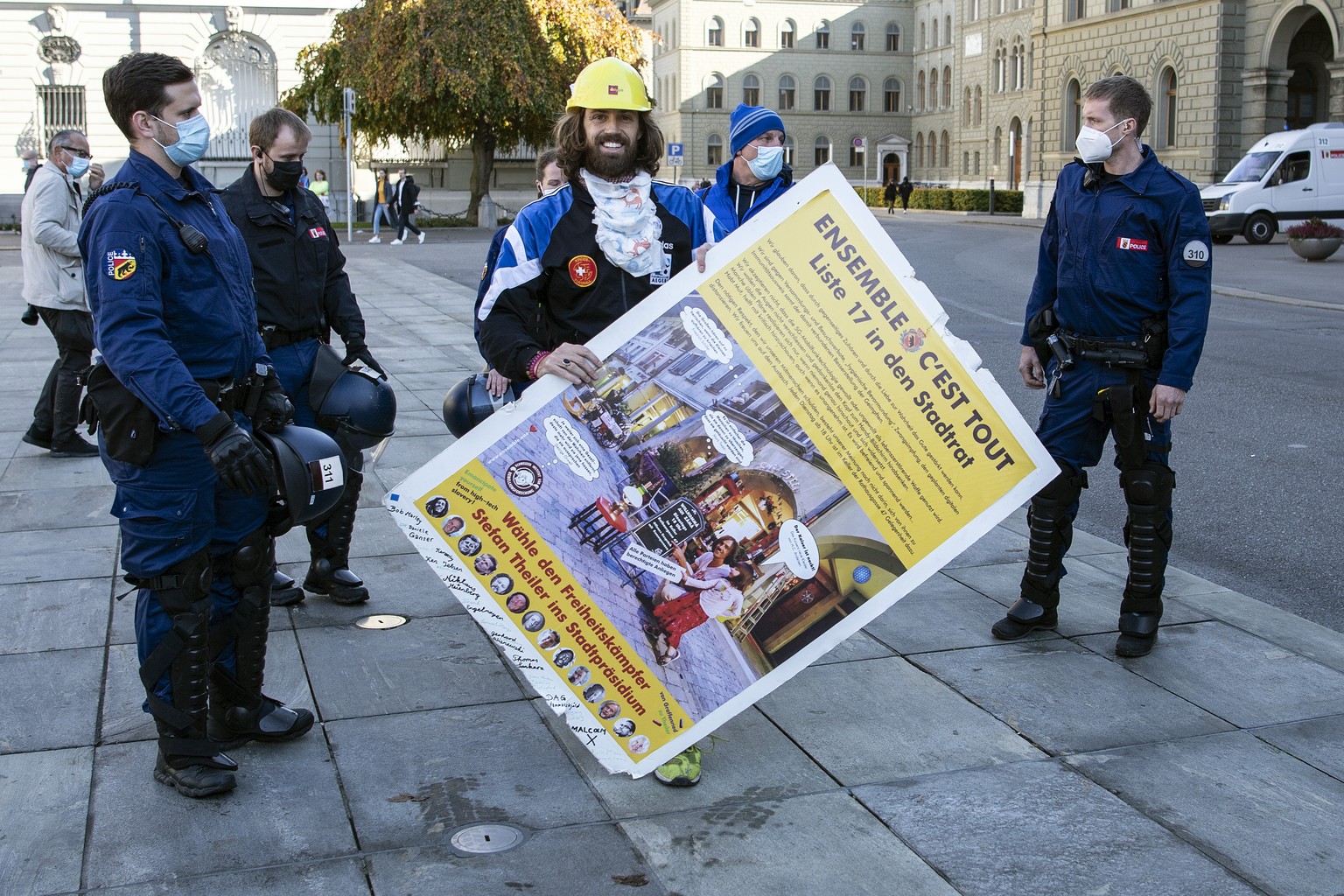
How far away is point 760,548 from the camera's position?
3633mm

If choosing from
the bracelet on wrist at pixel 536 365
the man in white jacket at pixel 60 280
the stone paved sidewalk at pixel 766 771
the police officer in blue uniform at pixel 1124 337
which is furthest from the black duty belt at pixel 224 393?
the man in white jacket at pixel 60 280

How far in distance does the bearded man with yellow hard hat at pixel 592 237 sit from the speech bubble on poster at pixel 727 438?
0.50 meters

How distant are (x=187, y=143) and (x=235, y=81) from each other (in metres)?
39.2

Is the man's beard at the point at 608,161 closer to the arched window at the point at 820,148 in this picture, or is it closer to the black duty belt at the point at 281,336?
the black duty belt at the point at 281,336

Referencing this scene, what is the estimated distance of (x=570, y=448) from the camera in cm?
363

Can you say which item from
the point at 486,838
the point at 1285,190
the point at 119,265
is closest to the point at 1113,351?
the point at 486,838

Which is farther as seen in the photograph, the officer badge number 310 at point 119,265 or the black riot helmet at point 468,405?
the black riot helmet at point 468,405

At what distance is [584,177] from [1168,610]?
303 centimetres

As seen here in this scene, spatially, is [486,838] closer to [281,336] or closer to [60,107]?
[281,336]

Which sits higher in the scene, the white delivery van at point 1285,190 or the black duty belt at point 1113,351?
the white delivery van at point 1285,190

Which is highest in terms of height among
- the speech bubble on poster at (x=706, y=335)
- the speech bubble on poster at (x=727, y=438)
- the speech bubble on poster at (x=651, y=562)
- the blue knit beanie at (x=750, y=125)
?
the blue knit beanie at (x=750, y=125)

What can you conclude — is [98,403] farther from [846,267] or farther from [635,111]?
[846,267]

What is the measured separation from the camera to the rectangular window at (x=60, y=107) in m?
39.3

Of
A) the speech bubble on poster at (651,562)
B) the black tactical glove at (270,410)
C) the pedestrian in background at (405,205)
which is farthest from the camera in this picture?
the pedestrian in background at (405,205)
